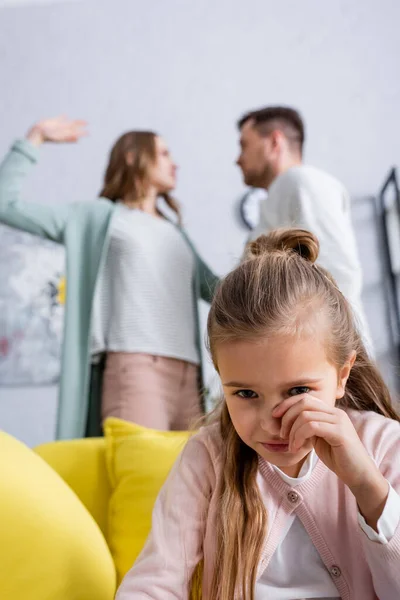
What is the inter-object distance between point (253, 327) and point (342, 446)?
17cm

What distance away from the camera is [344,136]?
8.97 feet

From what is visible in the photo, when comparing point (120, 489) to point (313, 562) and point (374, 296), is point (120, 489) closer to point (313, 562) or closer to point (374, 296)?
point (313, 562)

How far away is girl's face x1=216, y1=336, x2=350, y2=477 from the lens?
805 mm

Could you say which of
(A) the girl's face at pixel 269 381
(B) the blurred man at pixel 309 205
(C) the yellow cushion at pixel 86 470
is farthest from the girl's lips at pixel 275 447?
(B) the blurred man at pixel 309 205

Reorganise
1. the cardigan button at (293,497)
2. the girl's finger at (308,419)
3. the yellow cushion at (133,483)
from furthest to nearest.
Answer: the yellow cushion at (133,483) → the cardigan button at (293,497) → the girl's finger at (308,419)

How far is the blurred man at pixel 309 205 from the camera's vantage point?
5.93ft

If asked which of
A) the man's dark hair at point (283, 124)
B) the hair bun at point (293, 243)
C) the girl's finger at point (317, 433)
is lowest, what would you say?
Result: the girl's finger at point (317, 433)

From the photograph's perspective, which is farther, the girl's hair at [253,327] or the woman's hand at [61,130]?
the woman's hand at [61,130]

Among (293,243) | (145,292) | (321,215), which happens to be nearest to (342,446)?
(293,243)

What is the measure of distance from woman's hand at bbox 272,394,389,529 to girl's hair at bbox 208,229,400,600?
0.28 ft

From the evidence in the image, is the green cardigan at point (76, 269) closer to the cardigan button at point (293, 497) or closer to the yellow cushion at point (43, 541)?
the yellow cushion at point (43, 541)

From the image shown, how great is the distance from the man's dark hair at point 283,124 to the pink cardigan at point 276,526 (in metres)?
1.56

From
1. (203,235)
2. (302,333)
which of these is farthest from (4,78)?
(302,333)

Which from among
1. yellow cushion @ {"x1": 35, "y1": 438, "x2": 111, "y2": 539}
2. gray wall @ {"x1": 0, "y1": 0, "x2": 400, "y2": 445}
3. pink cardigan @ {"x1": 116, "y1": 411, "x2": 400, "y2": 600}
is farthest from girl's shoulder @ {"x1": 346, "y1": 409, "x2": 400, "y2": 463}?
gray wall @ {"x1": 0, "y1": 0, "x2": 400, "y2": 445}
